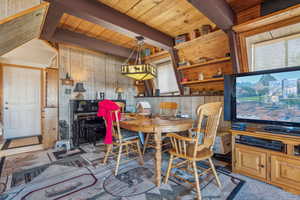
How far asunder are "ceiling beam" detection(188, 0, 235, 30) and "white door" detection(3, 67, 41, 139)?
511 centimetres

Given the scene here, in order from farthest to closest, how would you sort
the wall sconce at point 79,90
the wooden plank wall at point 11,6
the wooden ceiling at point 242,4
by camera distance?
Result: the wall sconce at point 79,90 → the wooden ceiling at point 242,4 → the wooden plank wall at point 11,6

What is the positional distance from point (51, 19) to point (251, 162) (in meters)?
3.72

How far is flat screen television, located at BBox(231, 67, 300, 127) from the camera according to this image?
1.81 metres

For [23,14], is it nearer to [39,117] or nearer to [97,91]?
[97,91]

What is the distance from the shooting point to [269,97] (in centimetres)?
200

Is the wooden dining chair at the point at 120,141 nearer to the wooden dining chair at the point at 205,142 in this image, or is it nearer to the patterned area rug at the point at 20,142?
the wooden dining chair at the point at 205,142

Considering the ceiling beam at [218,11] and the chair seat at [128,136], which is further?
the chair seat at [128,136]

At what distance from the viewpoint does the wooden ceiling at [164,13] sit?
225 cm

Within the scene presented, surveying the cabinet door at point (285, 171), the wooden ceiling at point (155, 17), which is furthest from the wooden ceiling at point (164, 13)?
the cabinet door at point (285, 171)

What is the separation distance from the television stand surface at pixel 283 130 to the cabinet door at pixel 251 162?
33cm

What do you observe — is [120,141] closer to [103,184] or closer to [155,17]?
[103,184]

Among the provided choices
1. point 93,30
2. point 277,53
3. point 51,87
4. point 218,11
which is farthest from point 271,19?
point 51,87

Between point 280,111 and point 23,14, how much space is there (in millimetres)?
3546

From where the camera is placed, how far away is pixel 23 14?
5.73ft
